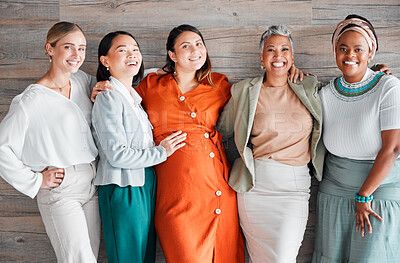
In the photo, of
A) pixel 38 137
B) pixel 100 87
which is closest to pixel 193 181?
pixel 100 87

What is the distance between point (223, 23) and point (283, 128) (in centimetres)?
73

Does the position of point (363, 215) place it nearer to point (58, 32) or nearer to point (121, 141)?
point (121, 141)

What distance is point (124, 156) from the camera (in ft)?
5.51

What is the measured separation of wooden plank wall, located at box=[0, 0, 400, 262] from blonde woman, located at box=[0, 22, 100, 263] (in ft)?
1.31

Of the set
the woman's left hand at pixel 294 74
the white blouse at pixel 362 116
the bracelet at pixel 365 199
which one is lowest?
the bracelet at pixel 365 199

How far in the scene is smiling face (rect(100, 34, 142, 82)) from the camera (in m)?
1.79

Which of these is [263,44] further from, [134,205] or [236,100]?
[134,205]

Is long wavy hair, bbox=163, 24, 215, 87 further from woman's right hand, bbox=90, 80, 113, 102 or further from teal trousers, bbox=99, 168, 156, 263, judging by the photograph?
teal trousers, bbox=99, 168, 156, 263

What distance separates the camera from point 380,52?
6.89 feet

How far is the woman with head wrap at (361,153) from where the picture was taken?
5.52 ft

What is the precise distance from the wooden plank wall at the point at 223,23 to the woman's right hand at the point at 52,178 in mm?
687

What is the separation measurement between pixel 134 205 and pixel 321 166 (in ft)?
3.21

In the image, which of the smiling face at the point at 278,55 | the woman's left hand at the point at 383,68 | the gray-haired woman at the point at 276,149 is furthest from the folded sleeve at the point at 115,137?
the woman's left hand at the point at 383,68

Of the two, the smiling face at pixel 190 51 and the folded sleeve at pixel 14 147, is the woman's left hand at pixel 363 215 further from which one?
the folded sleeve at pixel 14 147
